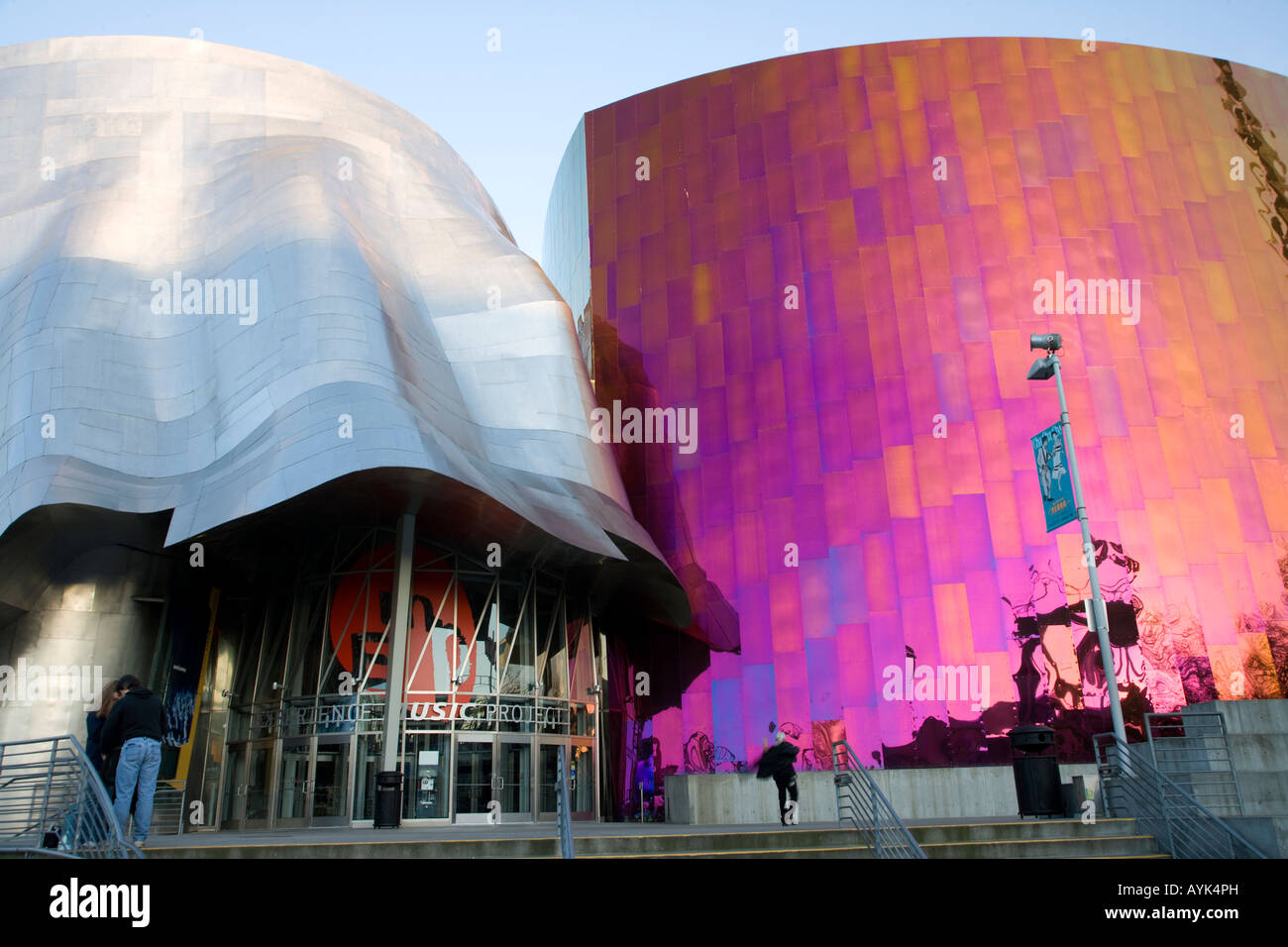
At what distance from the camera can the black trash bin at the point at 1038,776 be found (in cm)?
1353

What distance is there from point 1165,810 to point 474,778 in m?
12.8

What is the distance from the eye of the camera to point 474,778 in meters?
19.5

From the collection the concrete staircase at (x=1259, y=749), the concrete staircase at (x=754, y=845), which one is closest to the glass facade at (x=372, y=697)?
the concrete staircase at (x=754, y=845)

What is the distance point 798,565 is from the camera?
2433 cm

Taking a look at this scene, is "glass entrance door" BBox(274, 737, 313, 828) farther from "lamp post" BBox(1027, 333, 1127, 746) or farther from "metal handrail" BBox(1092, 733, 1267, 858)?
"lamp post" BBox(1027, 333, 1127, 746)

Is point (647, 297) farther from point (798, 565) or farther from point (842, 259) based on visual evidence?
point (798, 565)

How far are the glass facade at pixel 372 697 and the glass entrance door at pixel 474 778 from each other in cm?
2

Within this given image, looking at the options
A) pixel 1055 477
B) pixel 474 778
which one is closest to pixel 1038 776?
pixel 1055 477

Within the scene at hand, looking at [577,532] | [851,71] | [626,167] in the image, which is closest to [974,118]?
[851,71]

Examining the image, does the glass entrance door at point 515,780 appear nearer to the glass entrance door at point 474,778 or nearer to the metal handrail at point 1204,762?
the glass entrance door at point 474,778

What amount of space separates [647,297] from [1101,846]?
2031 centimetres
